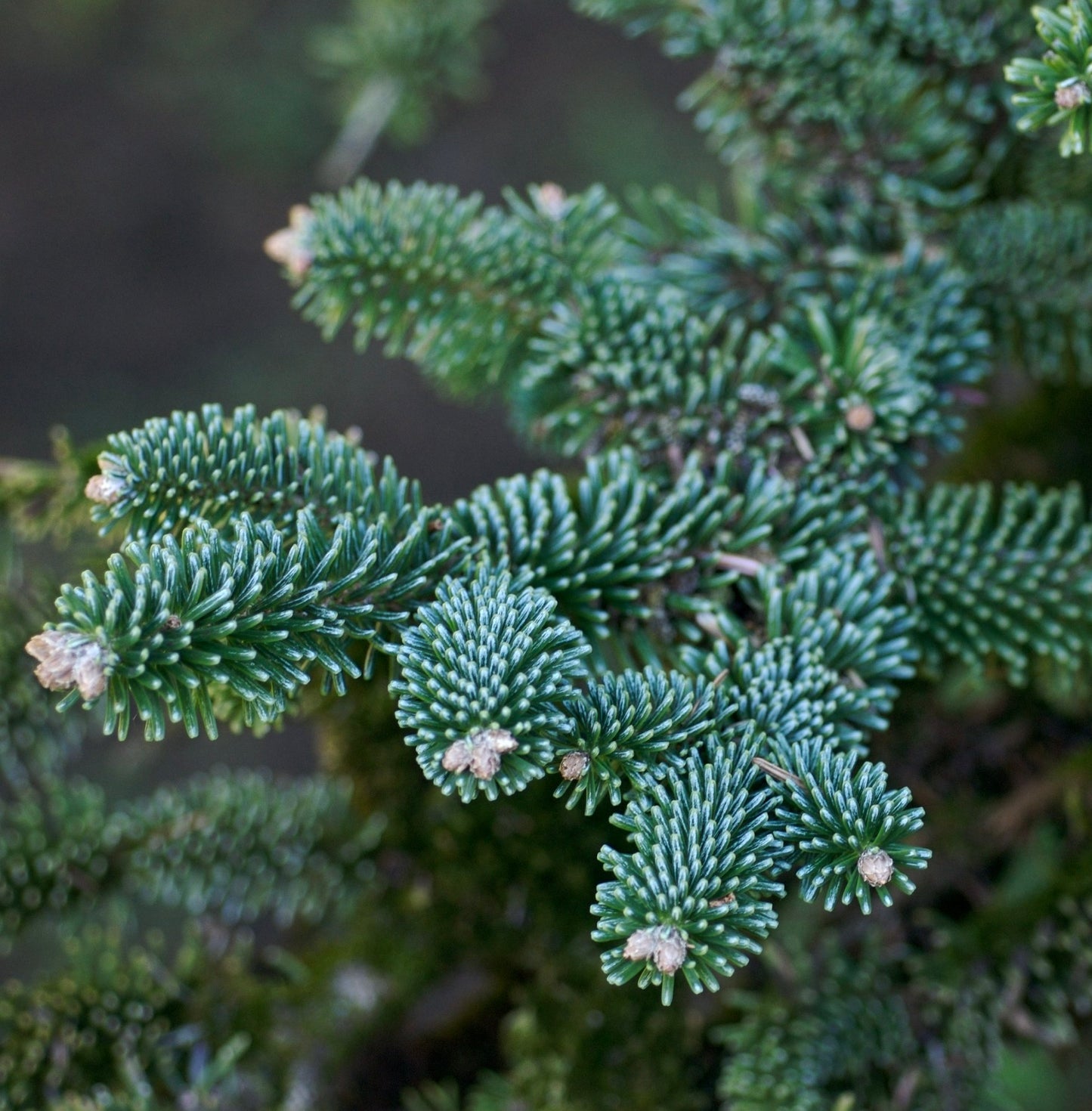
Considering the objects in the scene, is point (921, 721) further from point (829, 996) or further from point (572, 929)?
point (572, 929)

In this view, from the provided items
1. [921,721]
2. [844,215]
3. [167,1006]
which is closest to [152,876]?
[167,1006]

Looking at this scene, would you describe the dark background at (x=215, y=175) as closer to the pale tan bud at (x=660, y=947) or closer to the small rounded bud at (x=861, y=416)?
the small rounded bud at (x=861, y=416)

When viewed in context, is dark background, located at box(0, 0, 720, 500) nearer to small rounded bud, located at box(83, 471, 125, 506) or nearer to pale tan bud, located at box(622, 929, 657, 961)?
small rounded bud, located at box(83, 471, 125, 506)

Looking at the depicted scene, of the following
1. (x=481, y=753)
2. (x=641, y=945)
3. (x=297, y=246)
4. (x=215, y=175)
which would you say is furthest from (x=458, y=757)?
(x=215, y=175)

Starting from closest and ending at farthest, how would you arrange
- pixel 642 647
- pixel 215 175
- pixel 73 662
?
pixel 73 662 < pixel 642 647 < pixel 215 175

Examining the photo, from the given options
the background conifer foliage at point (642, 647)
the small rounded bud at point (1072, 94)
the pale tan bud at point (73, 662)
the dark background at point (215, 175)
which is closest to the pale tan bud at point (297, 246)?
the background conifer foliage at point (642, 647)

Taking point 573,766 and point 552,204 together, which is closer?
point 573,766

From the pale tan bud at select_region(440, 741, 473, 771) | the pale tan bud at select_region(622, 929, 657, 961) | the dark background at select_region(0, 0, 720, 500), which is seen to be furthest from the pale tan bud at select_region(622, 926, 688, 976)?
the dark background at select_region(0, 0, 720, 500)

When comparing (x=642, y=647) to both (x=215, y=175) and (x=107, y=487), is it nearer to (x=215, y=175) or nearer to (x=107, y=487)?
(x=107, y=487)
